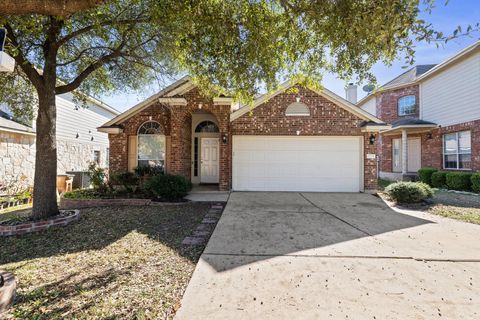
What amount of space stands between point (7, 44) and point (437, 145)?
18.4 meters

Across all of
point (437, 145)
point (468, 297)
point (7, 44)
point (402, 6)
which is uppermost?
point (7, 44)

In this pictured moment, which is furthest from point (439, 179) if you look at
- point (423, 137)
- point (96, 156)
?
point (96, 156)

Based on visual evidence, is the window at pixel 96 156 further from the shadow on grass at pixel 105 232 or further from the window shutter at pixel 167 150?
the shadow on grass at pixel 105 232

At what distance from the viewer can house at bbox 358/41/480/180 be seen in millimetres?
11219

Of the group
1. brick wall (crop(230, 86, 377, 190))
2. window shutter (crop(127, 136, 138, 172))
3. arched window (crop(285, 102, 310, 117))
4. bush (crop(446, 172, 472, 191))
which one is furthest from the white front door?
bush (crop(446, 172, 472, 191))

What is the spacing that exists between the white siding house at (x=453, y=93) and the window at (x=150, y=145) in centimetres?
1431

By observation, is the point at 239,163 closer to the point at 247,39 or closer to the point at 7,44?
the point at 247,39

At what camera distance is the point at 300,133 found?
1048 cm

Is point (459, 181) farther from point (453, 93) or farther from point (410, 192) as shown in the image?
point (410, 192)

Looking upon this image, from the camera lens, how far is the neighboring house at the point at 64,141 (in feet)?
32.4

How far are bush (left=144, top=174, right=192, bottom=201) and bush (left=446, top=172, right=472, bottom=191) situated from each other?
1212cm

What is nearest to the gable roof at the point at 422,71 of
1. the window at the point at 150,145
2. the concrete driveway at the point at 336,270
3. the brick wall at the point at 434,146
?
the brick wall at the point at 434,146

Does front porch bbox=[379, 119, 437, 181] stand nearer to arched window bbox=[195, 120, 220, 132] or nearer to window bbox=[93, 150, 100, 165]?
arched window bbox=[195, 120, 220, 132]

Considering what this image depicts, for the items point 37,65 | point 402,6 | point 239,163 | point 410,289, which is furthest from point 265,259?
point 37,65
